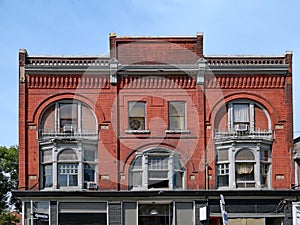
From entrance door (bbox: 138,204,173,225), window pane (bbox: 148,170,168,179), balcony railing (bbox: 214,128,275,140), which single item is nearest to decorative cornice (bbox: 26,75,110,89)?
window pane (bbox: 148,170,168,179)

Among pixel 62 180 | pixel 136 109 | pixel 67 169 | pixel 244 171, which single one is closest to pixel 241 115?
pixel 244 171

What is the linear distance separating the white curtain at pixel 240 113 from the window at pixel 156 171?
3887mm

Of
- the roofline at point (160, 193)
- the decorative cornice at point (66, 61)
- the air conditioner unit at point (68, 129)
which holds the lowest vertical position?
the roofline at point (160, 193)

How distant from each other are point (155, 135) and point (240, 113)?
482 centimetres

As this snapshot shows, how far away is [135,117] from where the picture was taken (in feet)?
121

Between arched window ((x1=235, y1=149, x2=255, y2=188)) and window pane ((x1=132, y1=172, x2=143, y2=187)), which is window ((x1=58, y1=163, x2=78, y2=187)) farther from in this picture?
arched window ((x1=235, y1=149, x2=255, y2=188))

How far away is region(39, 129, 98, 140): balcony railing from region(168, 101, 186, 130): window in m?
4.19

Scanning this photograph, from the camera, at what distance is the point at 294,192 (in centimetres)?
3612

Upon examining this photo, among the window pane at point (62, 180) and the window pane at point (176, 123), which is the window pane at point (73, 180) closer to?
the window pane at point (62, 180)

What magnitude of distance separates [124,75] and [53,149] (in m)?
5.53

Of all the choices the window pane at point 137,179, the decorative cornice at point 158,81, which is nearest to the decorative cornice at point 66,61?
the decorative cornice at point 158,81

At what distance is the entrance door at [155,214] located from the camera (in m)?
36.2

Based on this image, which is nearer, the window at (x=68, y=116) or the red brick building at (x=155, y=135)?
the red brick building at (x=155, y=135)

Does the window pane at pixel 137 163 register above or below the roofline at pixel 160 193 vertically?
above
